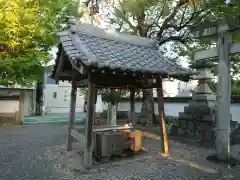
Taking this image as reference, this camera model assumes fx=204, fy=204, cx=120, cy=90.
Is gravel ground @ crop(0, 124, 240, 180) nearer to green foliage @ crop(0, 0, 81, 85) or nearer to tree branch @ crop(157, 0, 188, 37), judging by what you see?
green foliage @ crop(0, 0, 81, 85)

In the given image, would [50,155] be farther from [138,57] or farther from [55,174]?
[138,57]

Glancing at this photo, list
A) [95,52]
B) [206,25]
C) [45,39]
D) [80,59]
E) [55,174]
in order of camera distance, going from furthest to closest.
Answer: [45,39] < [206,25] < [95,52] < [55,174] < [80,59]

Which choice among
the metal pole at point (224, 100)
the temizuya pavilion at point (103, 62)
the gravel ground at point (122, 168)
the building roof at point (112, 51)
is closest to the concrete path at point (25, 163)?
the gravel ground at point (122, 168)

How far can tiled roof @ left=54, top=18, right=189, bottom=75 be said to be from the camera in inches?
188

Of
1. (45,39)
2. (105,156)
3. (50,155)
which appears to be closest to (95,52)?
(105,156)

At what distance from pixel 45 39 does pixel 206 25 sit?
6616 millimetres

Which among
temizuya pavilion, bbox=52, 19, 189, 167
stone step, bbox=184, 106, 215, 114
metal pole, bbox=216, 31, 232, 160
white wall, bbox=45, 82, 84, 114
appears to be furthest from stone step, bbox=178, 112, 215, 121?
white wall, bbox=45, 82, 84, 114

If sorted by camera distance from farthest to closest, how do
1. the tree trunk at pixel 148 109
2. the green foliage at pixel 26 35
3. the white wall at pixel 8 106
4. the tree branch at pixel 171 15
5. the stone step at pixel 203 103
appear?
1. the white wall at pixel 8 106
2. the tree trunk at pixel 148 109
3. the tree branch at pixel 171 15
4. the stone step at pixel 203 103
5. the green foliage at pixel 26 35

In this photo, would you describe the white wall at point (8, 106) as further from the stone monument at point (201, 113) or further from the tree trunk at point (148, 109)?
the stone monument at point (201, 113)

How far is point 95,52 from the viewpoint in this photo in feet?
17.2

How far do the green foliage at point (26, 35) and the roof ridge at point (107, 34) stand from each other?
11.0 ft

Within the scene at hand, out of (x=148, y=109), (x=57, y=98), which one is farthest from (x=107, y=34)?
(x=57, y=98)

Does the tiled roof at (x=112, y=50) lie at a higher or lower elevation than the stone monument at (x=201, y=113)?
higher

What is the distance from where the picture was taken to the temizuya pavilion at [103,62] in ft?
15.8
